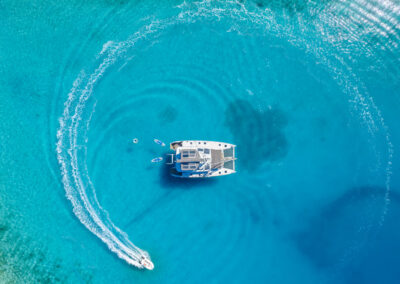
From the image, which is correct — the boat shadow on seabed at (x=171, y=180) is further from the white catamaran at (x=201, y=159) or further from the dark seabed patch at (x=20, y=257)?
the dark seabed patch at (x=20, y=257)

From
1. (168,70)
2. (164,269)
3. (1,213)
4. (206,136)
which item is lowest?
(1,213)

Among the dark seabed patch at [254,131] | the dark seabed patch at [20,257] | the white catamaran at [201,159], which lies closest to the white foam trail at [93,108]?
the dark seabed patch at [20,257]

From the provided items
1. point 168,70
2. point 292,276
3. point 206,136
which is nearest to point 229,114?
point 206,136

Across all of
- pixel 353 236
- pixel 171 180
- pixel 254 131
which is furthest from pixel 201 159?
pixel 353 236

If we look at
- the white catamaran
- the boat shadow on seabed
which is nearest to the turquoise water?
the boat shadow on seabed

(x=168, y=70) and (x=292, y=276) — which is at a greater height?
(x=168, y=70)

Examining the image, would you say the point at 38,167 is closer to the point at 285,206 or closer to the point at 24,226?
the point at 24,226
